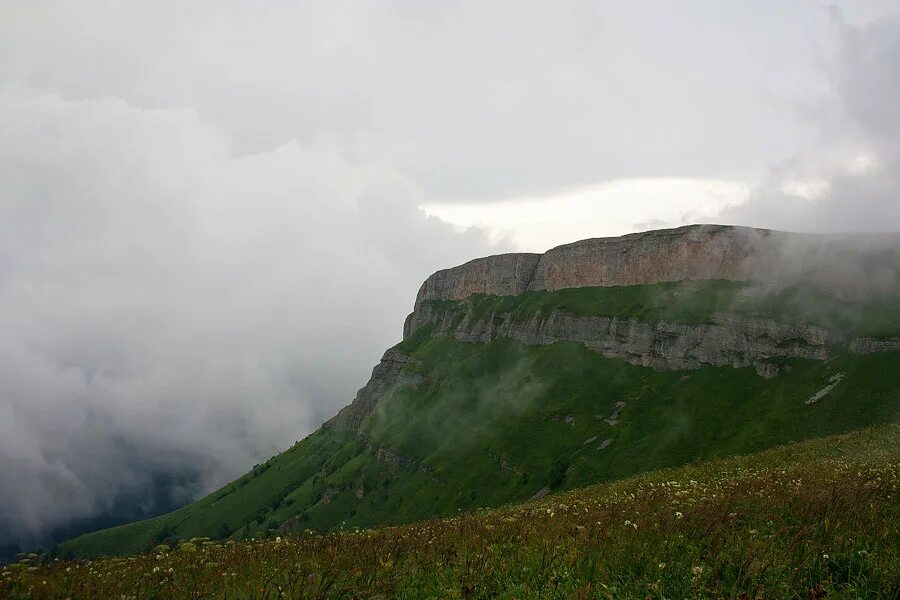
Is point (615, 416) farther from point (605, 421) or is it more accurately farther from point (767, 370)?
point (767, 370)

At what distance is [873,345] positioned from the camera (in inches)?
4754

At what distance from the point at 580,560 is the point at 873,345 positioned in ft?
478

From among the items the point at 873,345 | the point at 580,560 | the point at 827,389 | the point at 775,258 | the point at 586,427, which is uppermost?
the point at 775,258

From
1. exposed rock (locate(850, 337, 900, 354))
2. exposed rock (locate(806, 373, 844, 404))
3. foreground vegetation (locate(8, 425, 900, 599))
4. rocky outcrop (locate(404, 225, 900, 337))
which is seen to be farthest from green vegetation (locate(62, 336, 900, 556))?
foreground vegetation (locate(8, 425, 900, 599))

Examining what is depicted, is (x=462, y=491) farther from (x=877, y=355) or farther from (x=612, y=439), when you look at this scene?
(x=877, y=355)

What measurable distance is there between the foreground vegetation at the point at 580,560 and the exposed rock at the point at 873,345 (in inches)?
5392

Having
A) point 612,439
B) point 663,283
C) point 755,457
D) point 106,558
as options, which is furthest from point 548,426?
point 106,558

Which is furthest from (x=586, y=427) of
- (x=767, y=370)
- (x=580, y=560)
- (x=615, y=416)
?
(x=580, y=560)

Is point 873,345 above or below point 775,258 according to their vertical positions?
below

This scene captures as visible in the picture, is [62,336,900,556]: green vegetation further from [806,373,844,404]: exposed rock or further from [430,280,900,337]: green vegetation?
[430,280,900,337]: green vegetation

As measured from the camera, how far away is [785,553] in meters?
7.41

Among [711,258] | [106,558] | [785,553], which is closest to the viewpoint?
[785,553]

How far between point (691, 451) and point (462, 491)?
60.4 m

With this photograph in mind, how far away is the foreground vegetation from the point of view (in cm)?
691
